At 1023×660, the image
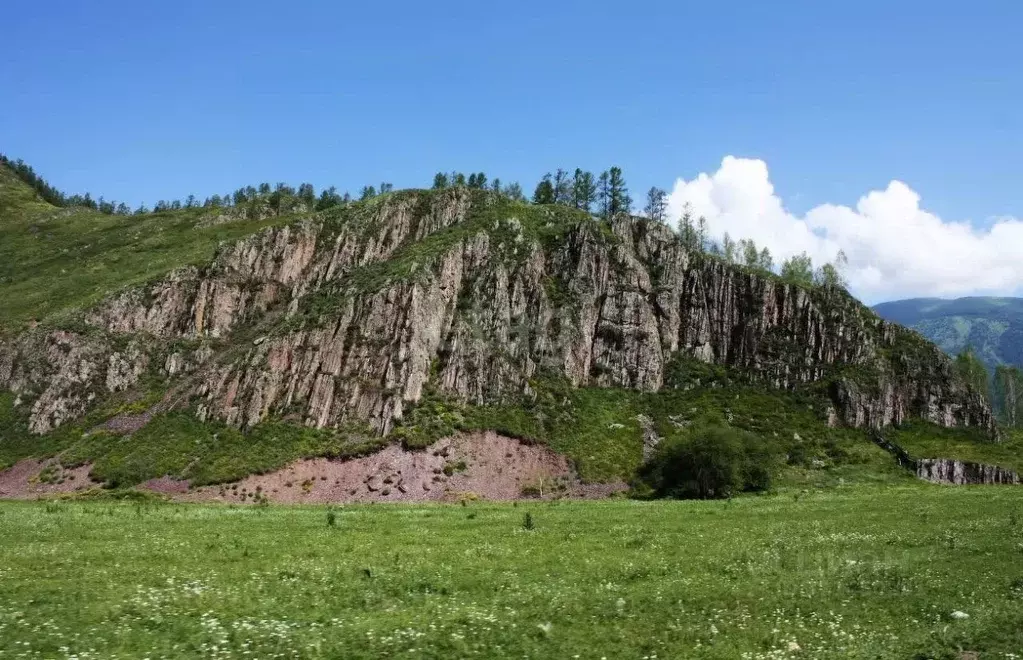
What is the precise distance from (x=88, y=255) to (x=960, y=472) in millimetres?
192464

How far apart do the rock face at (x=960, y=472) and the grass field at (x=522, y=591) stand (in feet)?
227

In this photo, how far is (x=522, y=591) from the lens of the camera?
20953 millimetres

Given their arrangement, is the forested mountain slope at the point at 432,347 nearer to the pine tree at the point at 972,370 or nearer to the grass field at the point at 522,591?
the pine tree at the point at 972,370

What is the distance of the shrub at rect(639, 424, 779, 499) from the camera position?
246ft

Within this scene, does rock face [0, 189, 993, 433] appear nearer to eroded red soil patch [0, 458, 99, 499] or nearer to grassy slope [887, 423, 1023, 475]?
grassy slope [887, 423, 1023, 475]

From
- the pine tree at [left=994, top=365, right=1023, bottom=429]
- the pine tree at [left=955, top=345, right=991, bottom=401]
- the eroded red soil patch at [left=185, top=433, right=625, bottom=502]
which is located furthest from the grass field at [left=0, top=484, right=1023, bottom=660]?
the pine tree at [left=994, top=365, right=1023, bottom=429]

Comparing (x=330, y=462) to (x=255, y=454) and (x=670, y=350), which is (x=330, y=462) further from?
(x=670, y=350)

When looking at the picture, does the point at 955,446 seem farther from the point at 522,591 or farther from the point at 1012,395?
the point at 522,591

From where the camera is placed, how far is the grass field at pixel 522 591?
15.5m

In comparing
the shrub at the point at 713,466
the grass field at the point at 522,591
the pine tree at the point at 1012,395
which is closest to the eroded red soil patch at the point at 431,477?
the shrub at the point at 713,466

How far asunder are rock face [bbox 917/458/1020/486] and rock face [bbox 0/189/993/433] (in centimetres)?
1429

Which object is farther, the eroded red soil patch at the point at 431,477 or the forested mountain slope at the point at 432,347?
the forested mountain slope at the point at 432,347

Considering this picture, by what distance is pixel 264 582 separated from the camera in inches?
866

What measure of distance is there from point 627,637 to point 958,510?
34.4 meters
